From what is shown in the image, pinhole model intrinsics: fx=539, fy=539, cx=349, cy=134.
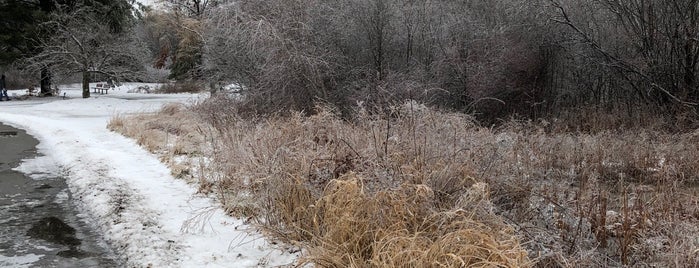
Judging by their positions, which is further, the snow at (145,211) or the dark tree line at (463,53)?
the dark tree line at (463,53)

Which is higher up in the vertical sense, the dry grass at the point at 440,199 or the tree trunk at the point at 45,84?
the tree trunk at the point at 45,84

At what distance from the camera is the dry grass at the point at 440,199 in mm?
4199

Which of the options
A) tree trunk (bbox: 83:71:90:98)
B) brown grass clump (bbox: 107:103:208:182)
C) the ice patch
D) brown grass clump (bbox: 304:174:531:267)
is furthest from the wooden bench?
brown grass clump (bbox: 304:174:531:267)

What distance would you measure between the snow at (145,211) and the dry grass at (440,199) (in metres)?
0.31

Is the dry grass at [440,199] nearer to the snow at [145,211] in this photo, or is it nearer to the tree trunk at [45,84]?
the snow at [145,211]

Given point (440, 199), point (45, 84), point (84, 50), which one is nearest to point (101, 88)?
point (45, 84)

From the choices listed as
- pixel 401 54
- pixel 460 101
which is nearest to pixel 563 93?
pixel 460 101

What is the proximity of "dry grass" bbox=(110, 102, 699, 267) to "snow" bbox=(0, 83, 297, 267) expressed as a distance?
31 centimetres

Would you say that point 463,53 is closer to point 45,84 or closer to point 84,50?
point 84,50

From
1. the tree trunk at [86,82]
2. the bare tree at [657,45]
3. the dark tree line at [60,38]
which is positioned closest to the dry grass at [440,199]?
the bare tree at [657,45]

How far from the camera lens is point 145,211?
21.2 feet

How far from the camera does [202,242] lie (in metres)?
5.34

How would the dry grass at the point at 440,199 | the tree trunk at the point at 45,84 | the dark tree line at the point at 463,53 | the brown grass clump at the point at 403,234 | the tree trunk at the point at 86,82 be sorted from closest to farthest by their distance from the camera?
the brown grass clump at the point at 403,234 → the dry grass at the point at 440,199 → the dark tree line at the point at 463,53 → the tree trunk at the point at 86,82 → the tree trunk at the point at 45,84

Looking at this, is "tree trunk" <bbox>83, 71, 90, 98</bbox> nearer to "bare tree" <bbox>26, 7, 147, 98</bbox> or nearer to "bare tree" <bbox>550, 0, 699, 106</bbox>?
"bare tree" <bbox>26, 7, 147, 98</bbox>
